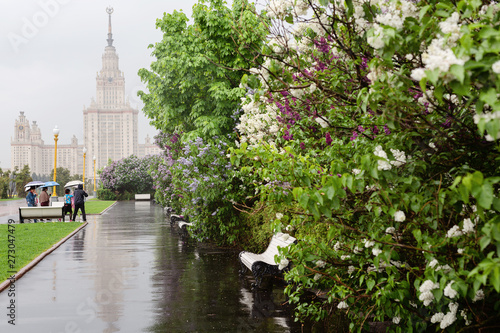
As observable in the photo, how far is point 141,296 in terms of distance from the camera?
8.25 meters

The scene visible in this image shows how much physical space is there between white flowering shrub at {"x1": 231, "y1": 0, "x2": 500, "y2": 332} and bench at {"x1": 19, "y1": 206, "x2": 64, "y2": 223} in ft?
61.5

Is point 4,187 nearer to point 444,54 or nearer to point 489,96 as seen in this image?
point 444,54

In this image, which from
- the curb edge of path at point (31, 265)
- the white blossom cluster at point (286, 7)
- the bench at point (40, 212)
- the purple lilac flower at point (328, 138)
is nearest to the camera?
the white blossom cluster at point (286, 7)

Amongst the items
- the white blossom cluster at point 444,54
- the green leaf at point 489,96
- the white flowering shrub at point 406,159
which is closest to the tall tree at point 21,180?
the white flowering shrub at point 406,159

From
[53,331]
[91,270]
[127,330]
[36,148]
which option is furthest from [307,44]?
[36,148]

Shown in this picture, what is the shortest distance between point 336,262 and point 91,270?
24.0ft

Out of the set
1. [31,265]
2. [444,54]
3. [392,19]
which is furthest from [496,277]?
[31,265]

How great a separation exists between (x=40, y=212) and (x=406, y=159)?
67.3 feet

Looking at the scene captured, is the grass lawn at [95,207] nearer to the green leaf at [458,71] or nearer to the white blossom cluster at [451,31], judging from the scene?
the white blossom cluster at [451,31]

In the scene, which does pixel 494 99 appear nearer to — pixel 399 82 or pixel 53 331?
pixel 399 82

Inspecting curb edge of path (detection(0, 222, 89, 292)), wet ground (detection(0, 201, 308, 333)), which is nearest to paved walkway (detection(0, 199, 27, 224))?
curb edge of path (detection(0, 222, 89, 292))

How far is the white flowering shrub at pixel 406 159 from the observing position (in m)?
2.66

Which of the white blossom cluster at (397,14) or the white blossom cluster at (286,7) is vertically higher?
the white blossom cluster at (286,7)

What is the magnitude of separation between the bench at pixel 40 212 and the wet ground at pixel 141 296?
8988 millimetres
